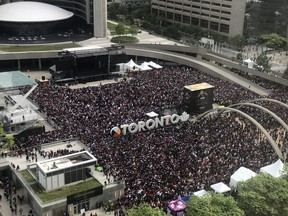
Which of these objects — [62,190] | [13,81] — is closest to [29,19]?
[13,81]

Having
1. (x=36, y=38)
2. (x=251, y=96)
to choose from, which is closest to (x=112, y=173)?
(x=251, y=96)

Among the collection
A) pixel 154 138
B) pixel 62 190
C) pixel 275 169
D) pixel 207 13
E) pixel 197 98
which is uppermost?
pixel 207 13

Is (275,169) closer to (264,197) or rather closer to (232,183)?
(232,183)

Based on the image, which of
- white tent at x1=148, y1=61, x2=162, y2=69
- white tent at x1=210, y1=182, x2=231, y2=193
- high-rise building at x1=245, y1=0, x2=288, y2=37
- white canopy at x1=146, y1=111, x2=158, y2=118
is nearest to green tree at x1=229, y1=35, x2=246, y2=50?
high-rise building at x1=245, y1=0, x2=288, y2=37

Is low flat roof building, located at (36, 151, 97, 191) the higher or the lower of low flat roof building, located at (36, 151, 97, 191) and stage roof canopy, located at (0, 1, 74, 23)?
the lower

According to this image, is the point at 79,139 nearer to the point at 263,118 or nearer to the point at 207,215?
the point at 207,215

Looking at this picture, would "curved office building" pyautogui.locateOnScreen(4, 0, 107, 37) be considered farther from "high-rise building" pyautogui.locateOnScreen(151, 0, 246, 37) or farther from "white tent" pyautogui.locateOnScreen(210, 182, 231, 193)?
"white tent" pyautogui.locateOnScreen(210, 182, 231, 193)
